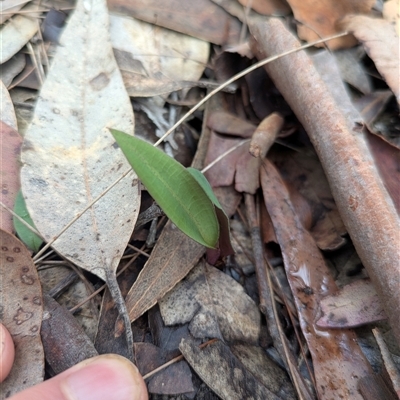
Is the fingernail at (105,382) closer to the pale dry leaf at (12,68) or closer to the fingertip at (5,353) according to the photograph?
the fingertip at (5,353)

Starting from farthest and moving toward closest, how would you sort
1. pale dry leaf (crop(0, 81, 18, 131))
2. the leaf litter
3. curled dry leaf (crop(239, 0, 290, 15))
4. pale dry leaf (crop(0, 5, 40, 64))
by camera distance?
curled dry leaf (crop(239, 0, 290, 15)), pale dry leaf (crop(0, 5, 40, 64)), pale dry leaf (crop(0, 81, 18, 131)), the leaf litter

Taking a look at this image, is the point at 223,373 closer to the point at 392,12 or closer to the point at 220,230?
the point at 220,230

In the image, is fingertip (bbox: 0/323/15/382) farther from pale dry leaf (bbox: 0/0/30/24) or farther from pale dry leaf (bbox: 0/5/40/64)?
pale dry leaf (bbox: 0/0/30/24)

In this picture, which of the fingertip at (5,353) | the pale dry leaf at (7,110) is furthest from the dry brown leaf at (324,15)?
the fingertip at (5,353)

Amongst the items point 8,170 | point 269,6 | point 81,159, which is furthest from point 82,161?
point 269,6

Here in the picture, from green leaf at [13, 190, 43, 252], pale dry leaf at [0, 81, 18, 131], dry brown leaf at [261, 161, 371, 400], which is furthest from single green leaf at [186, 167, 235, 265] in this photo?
pale dry leaf at [0, 81, 18, 131]
